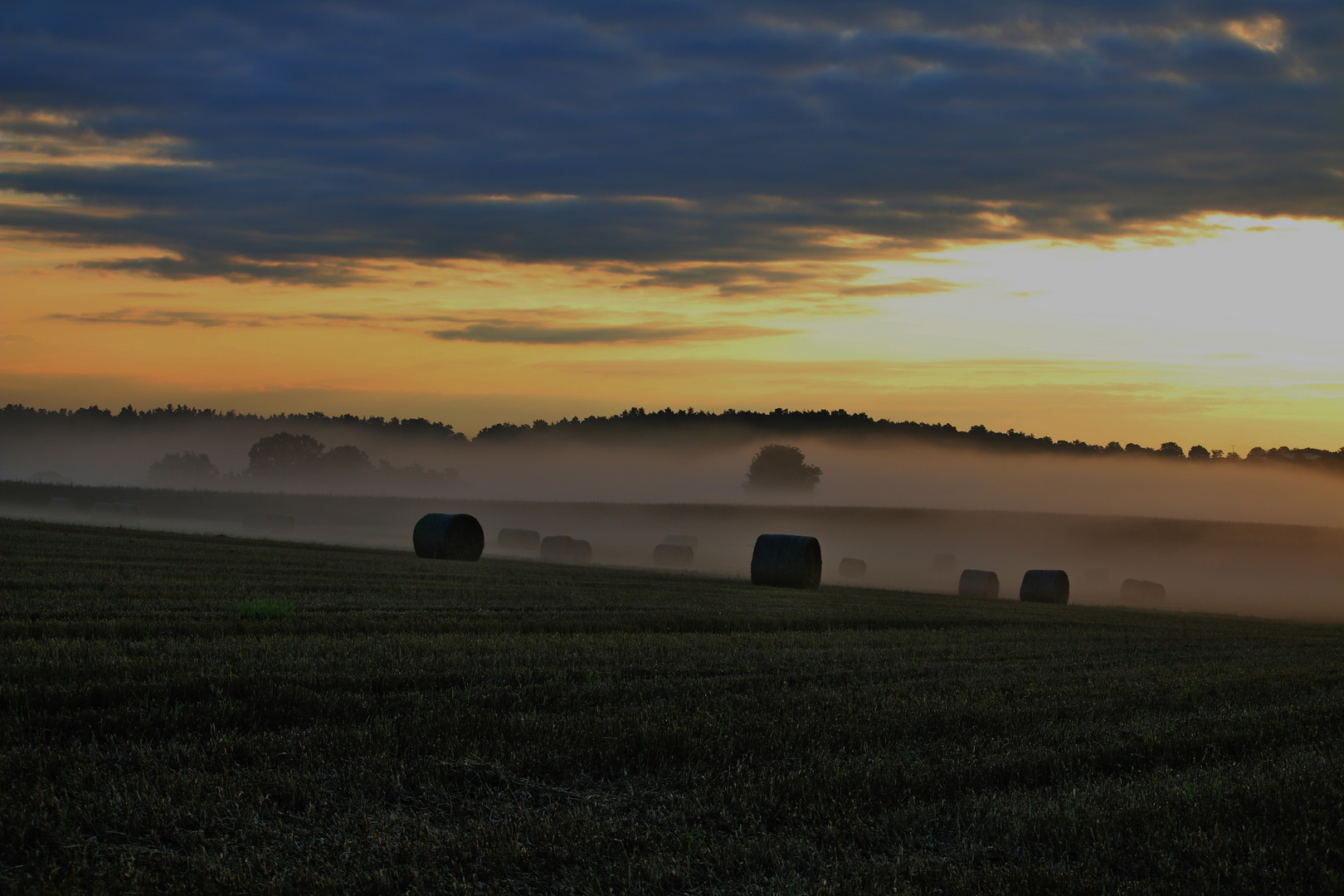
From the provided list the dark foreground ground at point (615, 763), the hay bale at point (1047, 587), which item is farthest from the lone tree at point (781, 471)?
the dark foreground ground at point (615, 763)

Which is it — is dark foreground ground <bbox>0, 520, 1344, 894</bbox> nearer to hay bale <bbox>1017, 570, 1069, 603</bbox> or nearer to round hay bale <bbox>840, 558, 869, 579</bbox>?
hay bale <bbox>1017, 570, 1069, 603</bbox>

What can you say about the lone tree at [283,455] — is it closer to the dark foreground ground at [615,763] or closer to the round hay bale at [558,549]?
the round hay bale at [558,549]

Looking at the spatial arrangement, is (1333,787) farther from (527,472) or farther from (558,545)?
(527,472)

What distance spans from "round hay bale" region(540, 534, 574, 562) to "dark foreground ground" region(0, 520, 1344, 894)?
1755 inches

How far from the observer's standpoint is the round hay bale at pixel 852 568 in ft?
214

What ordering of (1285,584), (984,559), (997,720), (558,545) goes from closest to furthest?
(997,720), (558,545), (1285,584), (984,559)

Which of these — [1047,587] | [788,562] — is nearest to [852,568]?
[1047,587]

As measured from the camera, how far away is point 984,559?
268 ft

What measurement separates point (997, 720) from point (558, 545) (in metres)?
51.1

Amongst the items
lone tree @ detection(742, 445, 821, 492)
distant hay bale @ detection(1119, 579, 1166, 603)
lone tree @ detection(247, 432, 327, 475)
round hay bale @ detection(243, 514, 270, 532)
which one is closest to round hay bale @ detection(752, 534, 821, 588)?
distant hay bale @ detection(1119, 579, 1166, 603)

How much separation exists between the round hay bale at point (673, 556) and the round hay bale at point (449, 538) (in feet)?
96.9

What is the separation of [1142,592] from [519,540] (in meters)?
38.4

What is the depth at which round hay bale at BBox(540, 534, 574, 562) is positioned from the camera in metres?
57.7

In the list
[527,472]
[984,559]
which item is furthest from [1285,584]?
[527,472]
